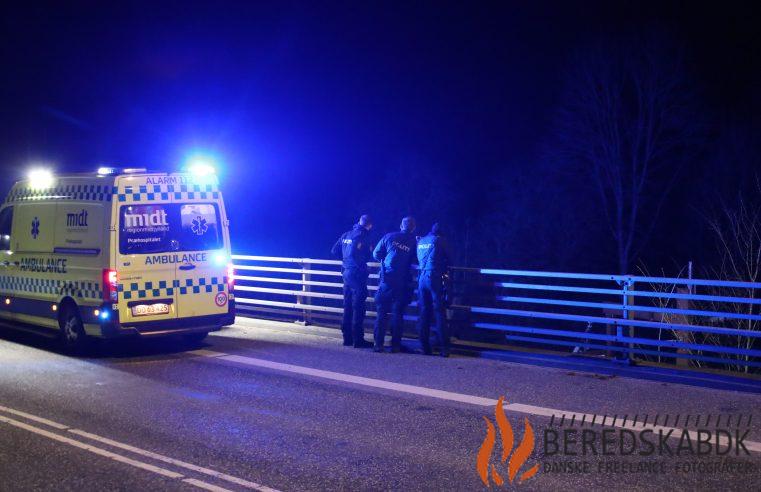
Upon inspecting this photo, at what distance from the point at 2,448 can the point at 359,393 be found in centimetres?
357

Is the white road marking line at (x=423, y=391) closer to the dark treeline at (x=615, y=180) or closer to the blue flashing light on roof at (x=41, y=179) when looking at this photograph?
the blue flashing light on roof at (x=41, y=179)

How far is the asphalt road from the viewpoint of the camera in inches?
238

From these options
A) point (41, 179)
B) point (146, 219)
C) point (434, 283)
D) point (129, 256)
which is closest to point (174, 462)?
point (129, 256)

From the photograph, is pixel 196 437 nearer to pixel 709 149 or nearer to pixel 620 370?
pixel 620 370

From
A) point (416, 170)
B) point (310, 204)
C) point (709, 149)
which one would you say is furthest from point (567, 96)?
point (310, 204)

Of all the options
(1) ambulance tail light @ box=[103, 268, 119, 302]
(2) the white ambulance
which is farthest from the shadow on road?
(1) ambulance tail light @ box=[103, 268, 119, 302]

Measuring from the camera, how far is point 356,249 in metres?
12.0

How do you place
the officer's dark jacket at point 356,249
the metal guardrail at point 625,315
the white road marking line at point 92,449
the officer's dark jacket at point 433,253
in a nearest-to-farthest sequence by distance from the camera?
1. the white road marking line at point 92,449
2. the metal guardrail at point 625,315
3. the officer's dark jacket at point 433,253
4. the officer's dark jacket at point 356,249

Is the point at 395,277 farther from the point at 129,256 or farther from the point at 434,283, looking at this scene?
the point at 129,256

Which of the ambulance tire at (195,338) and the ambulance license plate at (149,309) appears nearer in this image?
the ambulance license plate at (149,309)

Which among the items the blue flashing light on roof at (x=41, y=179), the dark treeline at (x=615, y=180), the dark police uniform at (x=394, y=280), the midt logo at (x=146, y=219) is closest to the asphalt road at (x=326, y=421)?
the dark police uniform at (x=394, y=280)

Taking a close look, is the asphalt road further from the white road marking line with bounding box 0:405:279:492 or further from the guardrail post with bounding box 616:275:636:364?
→ the guardrail post with bounding box 616:275:636:364

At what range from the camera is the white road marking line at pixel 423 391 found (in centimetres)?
739

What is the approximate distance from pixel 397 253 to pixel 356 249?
2.45 feet
